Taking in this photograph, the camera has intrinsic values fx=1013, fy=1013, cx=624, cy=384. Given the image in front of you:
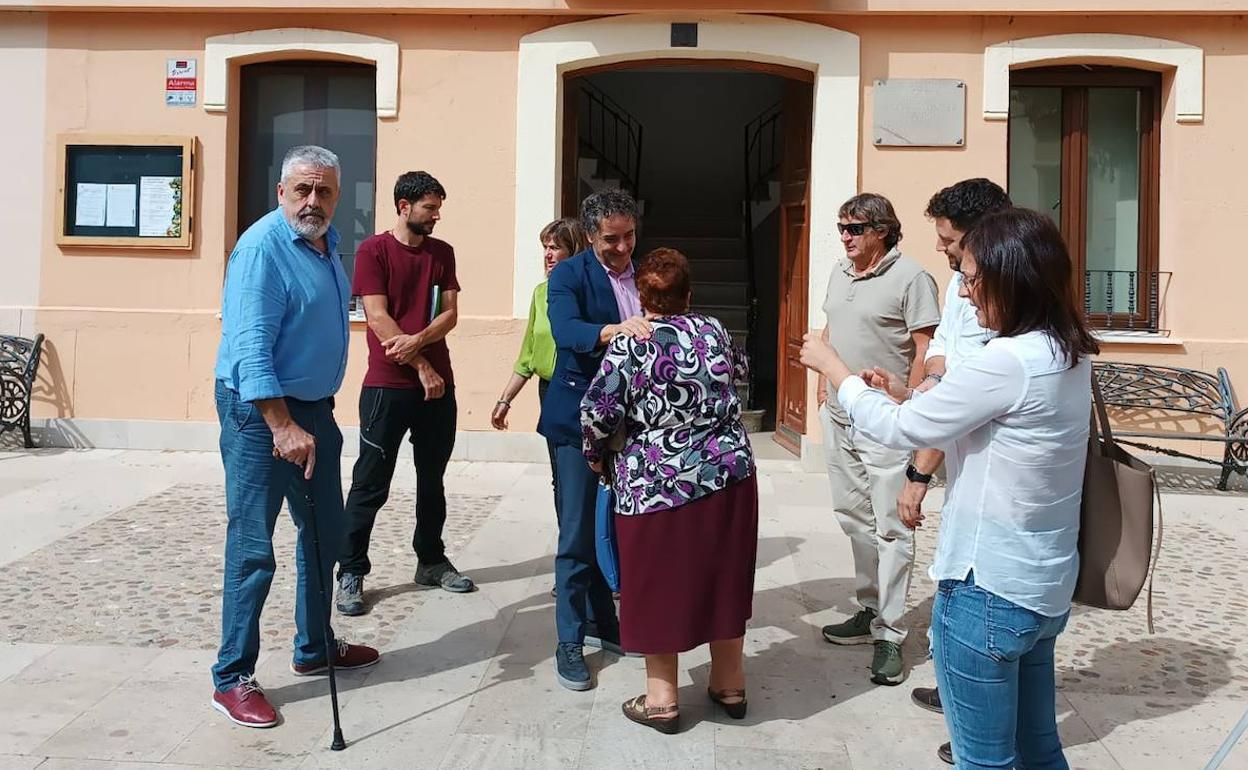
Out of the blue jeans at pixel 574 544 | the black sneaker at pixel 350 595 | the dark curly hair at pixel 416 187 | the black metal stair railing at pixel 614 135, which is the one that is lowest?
the black sneaker at pixel 350 595

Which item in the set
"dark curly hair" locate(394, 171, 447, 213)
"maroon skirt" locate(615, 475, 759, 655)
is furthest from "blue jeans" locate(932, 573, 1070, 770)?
"dark curly hair" locate(394, 171, 447, 213)

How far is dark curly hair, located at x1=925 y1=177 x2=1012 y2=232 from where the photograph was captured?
330 cm

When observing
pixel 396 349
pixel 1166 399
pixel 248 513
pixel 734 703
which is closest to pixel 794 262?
pixel 1166 399

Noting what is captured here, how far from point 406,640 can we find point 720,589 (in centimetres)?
155

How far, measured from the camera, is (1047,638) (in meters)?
2.31

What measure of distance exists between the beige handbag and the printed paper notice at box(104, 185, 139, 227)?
7837mm

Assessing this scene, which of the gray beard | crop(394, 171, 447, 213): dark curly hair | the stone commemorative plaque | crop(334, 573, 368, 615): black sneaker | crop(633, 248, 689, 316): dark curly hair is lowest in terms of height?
crop(334, 573, 368, 615): black sneaker

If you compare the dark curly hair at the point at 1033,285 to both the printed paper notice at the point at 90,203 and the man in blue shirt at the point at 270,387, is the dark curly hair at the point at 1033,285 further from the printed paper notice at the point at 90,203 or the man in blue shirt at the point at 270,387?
the printed paper notice at the point at 90,203

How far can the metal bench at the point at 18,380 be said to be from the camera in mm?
7930

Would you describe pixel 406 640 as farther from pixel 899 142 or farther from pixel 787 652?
pixel 899 142

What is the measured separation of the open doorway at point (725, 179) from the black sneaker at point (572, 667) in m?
4.75

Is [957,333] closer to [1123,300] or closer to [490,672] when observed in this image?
[490,672]

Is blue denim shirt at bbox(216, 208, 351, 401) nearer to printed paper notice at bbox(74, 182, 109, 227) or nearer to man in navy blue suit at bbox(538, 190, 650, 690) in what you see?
man in navy blue suit at bbox(538, 190, 650, 690)

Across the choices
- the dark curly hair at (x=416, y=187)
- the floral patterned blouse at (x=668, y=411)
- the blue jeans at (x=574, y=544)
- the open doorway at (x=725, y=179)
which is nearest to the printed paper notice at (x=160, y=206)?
the open doorway at (x=725, y=179)
